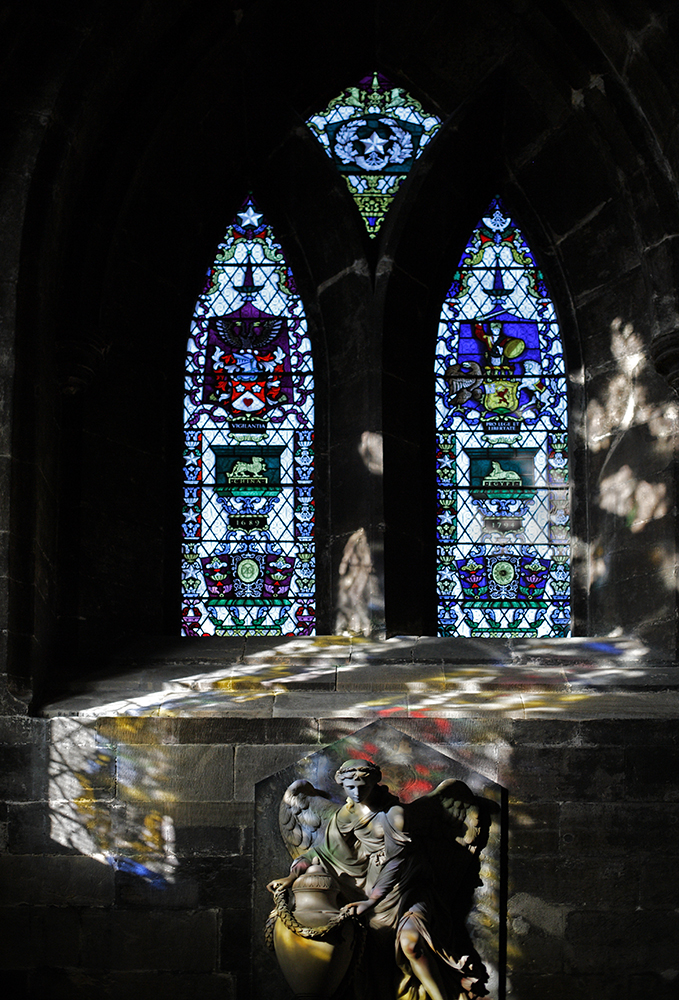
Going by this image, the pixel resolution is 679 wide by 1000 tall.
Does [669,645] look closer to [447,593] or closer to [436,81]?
[447,593]

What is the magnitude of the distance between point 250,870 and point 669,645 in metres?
2.60

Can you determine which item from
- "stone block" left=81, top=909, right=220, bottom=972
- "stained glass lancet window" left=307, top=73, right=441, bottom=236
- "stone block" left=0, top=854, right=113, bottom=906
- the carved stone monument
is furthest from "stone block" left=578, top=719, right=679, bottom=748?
"stained glass lancet window" left=307, top=73, right=441, bottom=236

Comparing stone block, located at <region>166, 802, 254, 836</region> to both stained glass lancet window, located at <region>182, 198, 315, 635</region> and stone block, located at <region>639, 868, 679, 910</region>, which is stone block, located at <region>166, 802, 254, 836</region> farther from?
stone block, located at <region>639, 868, 679, 910</region>

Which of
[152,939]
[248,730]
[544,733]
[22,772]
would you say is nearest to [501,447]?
[544,733]

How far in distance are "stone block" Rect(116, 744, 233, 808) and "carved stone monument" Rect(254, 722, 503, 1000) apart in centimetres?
24

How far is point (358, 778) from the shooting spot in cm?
670

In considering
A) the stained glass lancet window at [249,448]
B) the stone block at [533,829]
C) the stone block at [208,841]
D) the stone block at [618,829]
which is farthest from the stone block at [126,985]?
the stained glass lancet window at [249,448]

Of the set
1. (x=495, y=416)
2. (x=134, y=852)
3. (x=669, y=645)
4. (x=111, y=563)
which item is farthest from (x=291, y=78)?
(x=134, y=852)

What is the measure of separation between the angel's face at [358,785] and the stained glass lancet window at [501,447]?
1.67 meters

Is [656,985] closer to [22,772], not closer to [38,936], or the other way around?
[38,936]

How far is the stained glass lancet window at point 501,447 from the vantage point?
8281 millimetres

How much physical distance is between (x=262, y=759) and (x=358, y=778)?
1.98ft

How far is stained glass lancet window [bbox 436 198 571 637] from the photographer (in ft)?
27.2

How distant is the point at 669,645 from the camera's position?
764cm
